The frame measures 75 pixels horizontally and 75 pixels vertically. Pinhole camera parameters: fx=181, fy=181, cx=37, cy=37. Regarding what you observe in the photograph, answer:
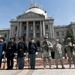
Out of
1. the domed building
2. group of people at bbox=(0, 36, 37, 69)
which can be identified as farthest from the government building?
group of people at bbox=(0, 36, 37, 69)

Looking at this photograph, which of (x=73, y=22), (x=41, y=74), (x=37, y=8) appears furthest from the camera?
(x=37, y=8)

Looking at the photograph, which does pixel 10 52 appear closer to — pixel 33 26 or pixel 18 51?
pixel 18 51

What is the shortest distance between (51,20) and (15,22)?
13.8 metres

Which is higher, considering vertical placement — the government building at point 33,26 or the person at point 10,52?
the government building at point 33,26

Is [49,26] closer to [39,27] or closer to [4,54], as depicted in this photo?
[39,27]

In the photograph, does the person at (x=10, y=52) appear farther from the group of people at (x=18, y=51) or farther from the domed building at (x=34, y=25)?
the domed building at (x=34, y=25)

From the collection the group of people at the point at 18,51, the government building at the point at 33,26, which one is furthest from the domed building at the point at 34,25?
the group of people at the point at 18,51

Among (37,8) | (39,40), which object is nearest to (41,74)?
(39,40)

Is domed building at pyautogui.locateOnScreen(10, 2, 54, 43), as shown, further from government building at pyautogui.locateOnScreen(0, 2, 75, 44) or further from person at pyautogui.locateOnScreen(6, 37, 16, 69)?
person at pyautogui.locateOnScreen(6, 37, 16, 69)

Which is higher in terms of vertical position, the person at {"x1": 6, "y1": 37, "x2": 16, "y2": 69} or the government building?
the government building

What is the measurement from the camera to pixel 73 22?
73.9 m

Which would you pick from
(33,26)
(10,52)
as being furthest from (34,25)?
(10,52)

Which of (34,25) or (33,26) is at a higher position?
(34,25)

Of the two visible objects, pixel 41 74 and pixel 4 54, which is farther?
pixel 4 54
